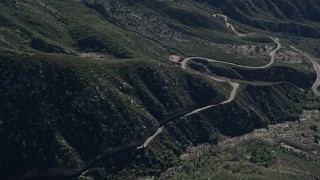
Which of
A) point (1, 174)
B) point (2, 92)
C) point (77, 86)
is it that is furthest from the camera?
point (77, 86)

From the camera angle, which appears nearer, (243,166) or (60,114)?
(60,114)

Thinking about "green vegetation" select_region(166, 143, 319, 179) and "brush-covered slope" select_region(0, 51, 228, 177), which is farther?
"green vegetation" select_region(166, 143, 319, 179)

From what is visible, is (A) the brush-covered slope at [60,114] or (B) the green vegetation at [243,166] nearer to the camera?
(A) the brush-covered slope at [60,114]

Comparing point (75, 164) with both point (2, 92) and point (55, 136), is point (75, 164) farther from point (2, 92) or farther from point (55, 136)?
point (2, 92)

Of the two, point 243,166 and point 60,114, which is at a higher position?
point 60,114

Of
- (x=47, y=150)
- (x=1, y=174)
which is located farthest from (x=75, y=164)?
(x=1, y=174)

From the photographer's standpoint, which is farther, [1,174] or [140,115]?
[140,115]

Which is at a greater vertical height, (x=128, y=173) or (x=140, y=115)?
(x=140, y=115)

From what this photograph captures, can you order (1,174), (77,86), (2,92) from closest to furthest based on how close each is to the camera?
(1,174), (2,92), (77,86)

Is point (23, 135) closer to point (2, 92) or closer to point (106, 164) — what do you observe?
point (2, 92)
